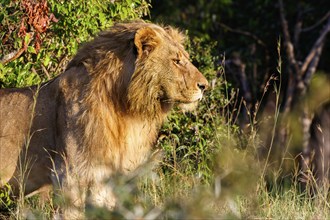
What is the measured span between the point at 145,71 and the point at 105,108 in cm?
37

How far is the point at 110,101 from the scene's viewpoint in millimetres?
6051

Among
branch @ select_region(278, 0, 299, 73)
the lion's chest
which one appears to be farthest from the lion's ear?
branch @ select_region(278, 0, 299, 73)

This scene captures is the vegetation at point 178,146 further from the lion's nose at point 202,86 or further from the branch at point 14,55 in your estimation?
the lion's nose at point 202,86

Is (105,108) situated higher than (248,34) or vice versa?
(105,108)

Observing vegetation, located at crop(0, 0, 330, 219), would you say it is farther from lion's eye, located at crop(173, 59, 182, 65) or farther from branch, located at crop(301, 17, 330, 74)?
branch, located at crop(301, 17, 330, 74)

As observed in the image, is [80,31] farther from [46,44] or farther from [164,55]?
[164,55]

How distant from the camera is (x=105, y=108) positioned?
6008 millimetres

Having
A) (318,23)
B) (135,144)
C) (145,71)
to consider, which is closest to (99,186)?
(135,144)

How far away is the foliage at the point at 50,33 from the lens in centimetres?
702

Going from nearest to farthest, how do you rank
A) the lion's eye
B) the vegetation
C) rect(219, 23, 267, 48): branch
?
the vegetation, the lion's eye, rect(219, 23, 267, 48): branch

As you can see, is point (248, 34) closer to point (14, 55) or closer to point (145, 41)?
point (14, 55)

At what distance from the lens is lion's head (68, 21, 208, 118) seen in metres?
5.95

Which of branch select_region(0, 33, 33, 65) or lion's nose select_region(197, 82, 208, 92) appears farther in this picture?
branch select_region(0, 33, 33, 65)

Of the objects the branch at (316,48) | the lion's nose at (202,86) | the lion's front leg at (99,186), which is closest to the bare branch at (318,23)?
the branch at (316,48)
